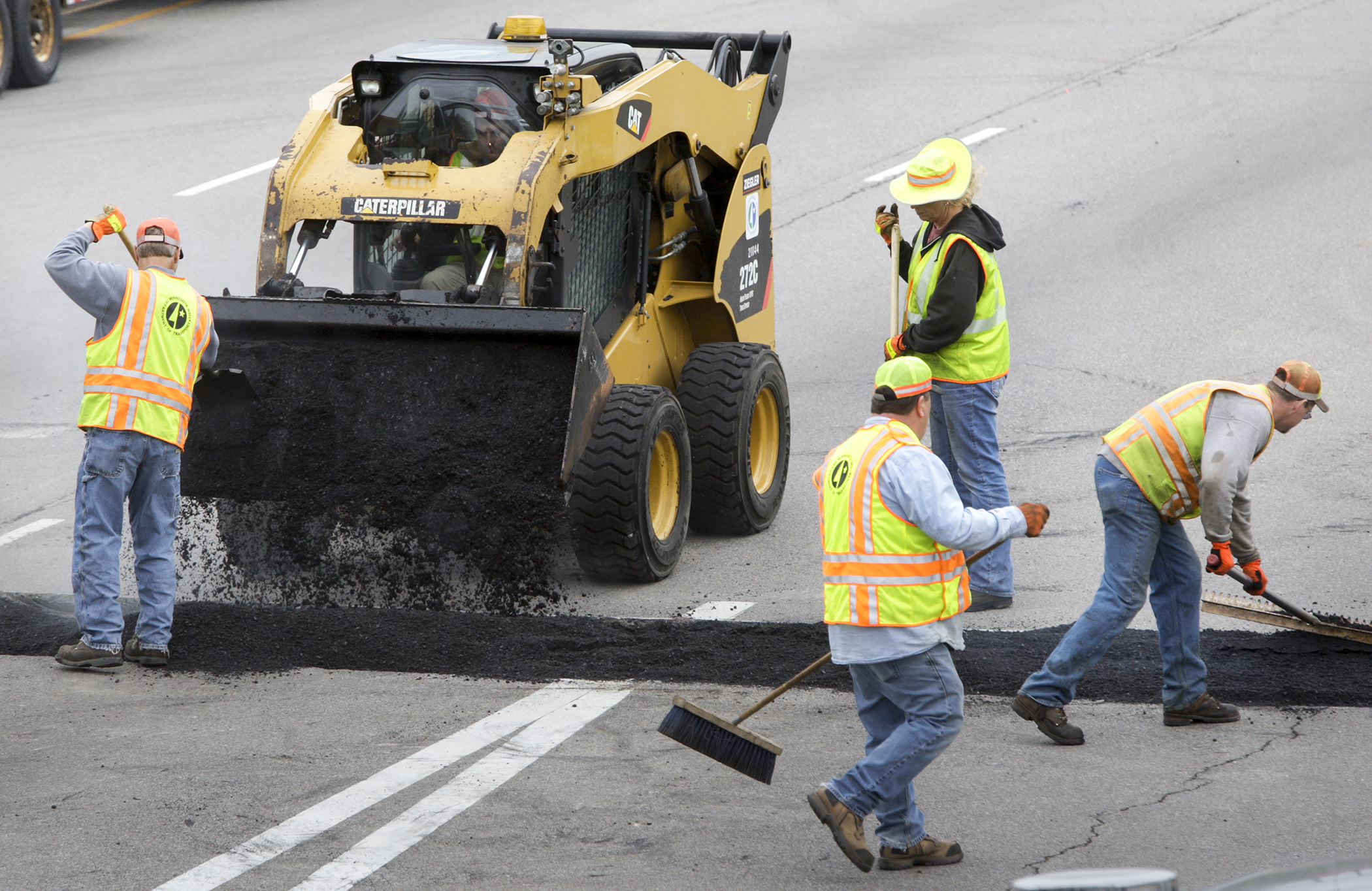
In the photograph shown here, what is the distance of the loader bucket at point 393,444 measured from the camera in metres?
7.54

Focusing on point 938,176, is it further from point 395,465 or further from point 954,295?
point 395,465

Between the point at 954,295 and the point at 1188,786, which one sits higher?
the point at 954,295

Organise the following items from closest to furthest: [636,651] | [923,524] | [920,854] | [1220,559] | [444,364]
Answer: [923,524] < [920,854] < [1220,559] < [636,651] < [444,364]

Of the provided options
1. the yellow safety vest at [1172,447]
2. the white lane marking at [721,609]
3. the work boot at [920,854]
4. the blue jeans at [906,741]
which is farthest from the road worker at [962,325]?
the work boot at [920,854]

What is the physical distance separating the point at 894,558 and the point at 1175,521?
1706 millimetres

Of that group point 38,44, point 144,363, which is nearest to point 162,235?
point 144,363

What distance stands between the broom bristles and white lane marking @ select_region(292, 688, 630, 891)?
761 mm

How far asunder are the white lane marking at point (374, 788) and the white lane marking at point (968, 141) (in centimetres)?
974

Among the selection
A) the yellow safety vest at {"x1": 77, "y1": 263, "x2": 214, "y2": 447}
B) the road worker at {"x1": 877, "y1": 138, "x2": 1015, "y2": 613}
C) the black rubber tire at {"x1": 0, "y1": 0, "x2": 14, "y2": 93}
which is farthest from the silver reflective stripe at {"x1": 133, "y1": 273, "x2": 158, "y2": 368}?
the black rubber tire at {"x1": 0, "y1": 0, "x2": 14, "y2": 93}

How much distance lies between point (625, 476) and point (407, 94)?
231cm

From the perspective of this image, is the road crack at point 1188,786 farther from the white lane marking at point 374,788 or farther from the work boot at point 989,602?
the white lane marking at point 374,788

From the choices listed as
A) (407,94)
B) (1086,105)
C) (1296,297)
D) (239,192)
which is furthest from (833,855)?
(1086,105)

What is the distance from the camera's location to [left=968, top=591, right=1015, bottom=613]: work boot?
7.75 metres

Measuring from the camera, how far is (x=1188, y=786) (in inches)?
221
